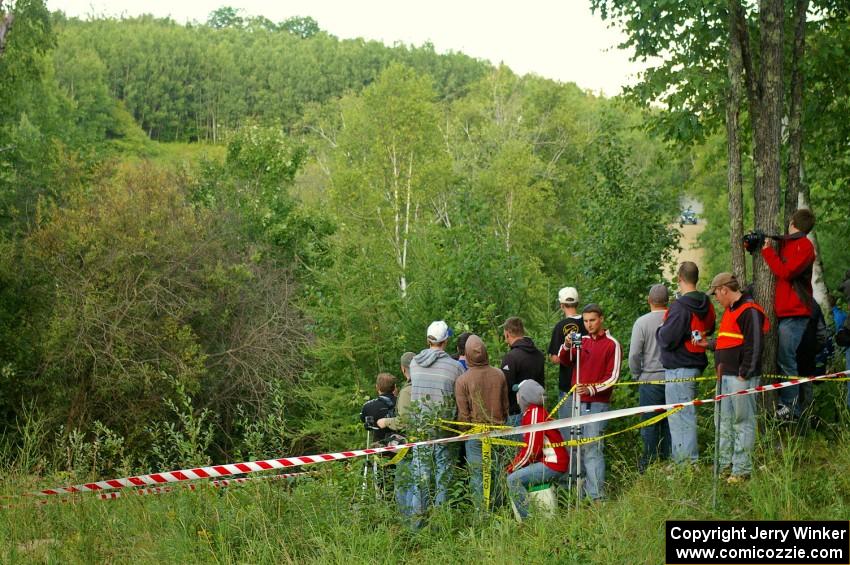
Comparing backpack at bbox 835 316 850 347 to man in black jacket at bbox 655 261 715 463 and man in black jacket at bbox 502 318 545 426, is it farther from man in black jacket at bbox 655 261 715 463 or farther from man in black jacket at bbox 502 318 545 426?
man in black jacket at bbox 502 318 545 426

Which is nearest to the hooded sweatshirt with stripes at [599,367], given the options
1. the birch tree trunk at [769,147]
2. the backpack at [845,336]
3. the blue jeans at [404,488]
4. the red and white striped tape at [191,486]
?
the birch tree trunk at [769,147]

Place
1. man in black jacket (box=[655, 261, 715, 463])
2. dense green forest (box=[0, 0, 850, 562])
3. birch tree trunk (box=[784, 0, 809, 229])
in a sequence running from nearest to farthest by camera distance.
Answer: man in black jacket (box=[655, 261, 715, 463]), birch tree trunk (box=[784, 0, 809, 229]), dense green forest (box=[0, 0, 850, 562])

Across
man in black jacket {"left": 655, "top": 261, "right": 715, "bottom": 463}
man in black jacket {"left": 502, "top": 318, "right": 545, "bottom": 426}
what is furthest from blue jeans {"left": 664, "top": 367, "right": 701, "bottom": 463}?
man in black jacket {"left": 502, "top": 318, "right": 545, "bottom": 426}

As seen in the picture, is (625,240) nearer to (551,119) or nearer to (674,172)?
(674,172)

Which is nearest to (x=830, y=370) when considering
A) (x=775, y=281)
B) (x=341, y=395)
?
(x=775, y=281)

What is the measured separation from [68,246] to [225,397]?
436 cm

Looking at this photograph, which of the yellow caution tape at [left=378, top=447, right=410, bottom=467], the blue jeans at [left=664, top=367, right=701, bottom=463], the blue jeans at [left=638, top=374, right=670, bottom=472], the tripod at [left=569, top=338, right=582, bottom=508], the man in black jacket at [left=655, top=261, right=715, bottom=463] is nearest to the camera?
the yellow caution tape at [left=378, top=447, right=410, bottom=467]

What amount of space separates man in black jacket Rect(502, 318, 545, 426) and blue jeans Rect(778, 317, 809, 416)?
2.15 metres

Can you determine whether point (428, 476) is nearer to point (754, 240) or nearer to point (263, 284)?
point (754, 240)

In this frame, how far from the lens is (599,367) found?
902cm

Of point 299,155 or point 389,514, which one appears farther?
point 299,155

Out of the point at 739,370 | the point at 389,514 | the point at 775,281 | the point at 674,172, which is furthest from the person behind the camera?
the point at 674,172

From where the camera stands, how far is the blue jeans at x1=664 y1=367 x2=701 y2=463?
861cm

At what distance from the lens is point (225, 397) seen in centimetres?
2183
